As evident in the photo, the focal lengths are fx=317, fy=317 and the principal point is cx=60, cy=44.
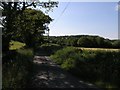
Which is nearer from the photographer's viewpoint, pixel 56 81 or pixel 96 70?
pixel 56 81

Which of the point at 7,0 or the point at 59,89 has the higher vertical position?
the point at 7,0

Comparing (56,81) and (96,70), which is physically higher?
(96,70)

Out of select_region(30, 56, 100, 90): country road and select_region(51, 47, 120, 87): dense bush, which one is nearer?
select_region(30, 56, 100, 90): country road

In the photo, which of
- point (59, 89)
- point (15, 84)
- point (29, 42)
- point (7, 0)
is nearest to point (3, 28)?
point (7, 0)

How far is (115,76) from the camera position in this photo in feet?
57.7

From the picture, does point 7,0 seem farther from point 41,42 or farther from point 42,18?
point 41,42

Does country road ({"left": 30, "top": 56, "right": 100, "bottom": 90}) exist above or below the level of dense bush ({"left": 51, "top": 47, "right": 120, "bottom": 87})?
below

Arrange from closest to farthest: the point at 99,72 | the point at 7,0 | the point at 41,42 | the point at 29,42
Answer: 1. the point at 99,72
2. the point at 7,0
3. the point at 29,42
4. the point at 41,42

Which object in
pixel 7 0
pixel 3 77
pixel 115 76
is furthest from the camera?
pixel 7 0

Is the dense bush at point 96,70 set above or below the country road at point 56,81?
above

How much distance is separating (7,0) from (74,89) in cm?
2102

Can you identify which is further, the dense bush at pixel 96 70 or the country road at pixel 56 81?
the dense bush at pixel 96 70

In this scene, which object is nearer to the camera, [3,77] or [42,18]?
[3,77]

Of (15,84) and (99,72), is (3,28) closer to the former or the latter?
(99,72)
